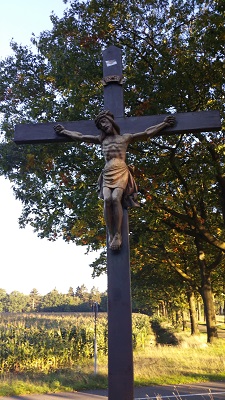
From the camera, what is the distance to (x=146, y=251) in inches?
805

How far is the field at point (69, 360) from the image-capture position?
11664mm

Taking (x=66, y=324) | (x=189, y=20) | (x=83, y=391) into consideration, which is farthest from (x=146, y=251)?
(x=189, y=20)

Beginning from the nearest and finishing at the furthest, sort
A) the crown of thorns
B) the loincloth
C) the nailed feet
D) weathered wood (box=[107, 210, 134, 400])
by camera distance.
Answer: weathered wood (box=[107, 210, 134, 400])
the nailed feet
the loincloth
the crown of thorns

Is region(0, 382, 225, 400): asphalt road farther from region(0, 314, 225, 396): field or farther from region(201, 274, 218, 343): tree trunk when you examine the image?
region(201, 274, 218, 343): tree trunk

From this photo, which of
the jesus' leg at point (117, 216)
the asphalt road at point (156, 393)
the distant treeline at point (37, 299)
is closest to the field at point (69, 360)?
the asphalt road at point (156, 393)

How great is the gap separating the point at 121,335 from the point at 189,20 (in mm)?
9500

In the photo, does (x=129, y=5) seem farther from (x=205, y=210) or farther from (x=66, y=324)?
(x=66, y=324)

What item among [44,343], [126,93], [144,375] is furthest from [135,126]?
[44,343]

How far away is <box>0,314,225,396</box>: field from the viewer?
459 inches

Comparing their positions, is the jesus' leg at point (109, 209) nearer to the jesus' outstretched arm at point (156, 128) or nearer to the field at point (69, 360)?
the jesus' outstretched arm at point (156, 128)

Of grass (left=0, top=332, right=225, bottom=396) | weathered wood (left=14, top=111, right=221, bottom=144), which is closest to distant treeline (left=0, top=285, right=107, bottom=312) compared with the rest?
grass (left=0, top=332, right=225, bottom=396)

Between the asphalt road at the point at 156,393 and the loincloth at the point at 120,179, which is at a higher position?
the loincloth at the point at 120,179

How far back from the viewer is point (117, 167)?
13.6ft

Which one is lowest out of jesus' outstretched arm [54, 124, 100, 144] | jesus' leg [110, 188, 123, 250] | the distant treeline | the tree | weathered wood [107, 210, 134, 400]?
the distant treeline
